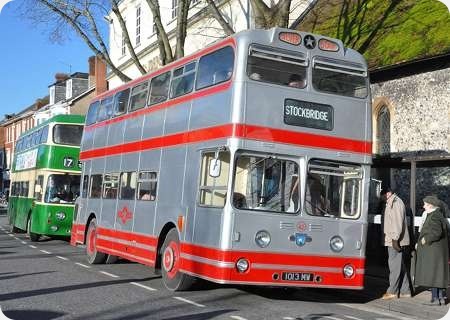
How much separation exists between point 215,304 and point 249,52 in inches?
157

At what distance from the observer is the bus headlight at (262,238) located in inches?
388

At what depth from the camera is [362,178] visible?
1074 cm

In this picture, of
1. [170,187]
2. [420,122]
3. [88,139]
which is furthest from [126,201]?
[420,122]

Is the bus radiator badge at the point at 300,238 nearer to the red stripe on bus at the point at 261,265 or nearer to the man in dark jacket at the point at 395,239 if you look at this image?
the red stripe on bus at the point at 261,265

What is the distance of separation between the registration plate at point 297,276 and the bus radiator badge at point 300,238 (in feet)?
1.49

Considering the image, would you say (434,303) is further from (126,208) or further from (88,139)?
(88,139)

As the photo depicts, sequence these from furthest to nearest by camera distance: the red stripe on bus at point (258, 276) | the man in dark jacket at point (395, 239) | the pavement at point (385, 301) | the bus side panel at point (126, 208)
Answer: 1. the bus side panel at point (126, 208)
2. the man in dark jacket at point (395, 239)
3. the pavement at point (385, 301)
4. the red stripe on bus at point (258, 276)

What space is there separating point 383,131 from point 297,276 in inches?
389

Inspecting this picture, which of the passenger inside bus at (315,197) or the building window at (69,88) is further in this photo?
the building window at (69,88)

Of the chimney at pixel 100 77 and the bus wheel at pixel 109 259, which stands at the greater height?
the chimney at pixel 100 77

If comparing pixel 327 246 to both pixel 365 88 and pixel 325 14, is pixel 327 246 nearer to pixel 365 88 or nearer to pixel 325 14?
pixel 365 88

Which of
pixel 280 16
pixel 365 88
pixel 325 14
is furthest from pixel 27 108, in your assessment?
pixel 365 88

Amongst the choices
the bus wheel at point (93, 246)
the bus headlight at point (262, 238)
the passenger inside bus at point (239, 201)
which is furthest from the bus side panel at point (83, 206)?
the bus headlight at point (262, 238)

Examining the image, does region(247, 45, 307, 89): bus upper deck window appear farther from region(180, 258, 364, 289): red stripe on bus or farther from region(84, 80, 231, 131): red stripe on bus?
region(180, 258, 364, 289): red stripe on bus
